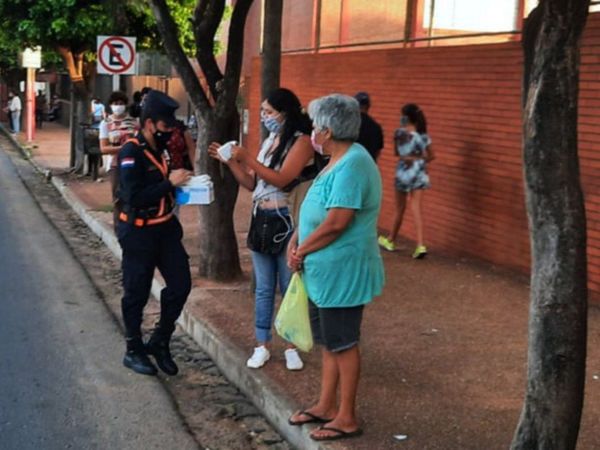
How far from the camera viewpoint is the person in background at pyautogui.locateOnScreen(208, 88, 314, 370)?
5.02m

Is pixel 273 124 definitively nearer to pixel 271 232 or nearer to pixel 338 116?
pixel 271 232

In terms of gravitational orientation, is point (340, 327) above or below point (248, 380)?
above

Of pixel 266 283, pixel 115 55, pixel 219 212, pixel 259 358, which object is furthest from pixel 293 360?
pixel 115 55

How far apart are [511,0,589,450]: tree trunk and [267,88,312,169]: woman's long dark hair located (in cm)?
188

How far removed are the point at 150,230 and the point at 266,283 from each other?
0.89 meters

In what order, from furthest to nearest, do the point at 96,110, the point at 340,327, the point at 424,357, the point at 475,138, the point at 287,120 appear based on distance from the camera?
the point at 96,110
the point at 475,138
the point at 424,357
the point at 287,120
the point at 340,327

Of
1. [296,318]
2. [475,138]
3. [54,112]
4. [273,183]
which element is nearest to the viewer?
[296,318]

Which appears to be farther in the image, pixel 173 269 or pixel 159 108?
pixel 173 269

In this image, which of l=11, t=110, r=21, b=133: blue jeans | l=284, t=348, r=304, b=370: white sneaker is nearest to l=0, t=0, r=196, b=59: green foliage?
l=284, t=348, r=304, b=370: white sneaker

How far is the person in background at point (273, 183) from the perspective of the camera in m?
5.02

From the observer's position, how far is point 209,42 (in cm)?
827

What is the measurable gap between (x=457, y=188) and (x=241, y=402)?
188 inches

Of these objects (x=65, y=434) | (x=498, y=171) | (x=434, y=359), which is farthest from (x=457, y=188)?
(x=65, y=434)

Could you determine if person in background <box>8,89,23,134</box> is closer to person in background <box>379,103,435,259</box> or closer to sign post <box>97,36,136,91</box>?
sign post <box>97,36,136,91</box>
